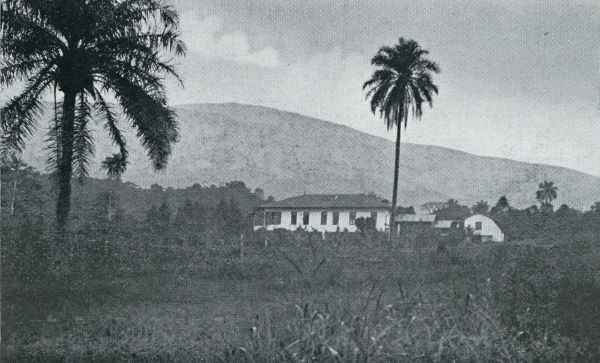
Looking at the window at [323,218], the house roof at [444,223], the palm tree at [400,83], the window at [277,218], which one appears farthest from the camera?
the house roof at [444,223]

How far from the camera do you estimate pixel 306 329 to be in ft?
26.3

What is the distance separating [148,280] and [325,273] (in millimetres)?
4946

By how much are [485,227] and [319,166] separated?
351 feet

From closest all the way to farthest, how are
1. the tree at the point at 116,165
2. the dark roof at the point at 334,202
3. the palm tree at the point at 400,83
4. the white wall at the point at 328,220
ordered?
the tree at the point at 116,165 < the palm tree at the point at 400,83 < the white wall at the point at 328,220 < the dark roof at the point at 334,202

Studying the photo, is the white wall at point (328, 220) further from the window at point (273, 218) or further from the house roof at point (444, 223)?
the house roof at point (444, 223)

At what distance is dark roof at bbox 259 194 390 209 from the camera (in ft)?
181

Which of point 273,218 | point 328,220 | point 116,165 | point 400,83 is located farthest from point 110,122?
point 273,218

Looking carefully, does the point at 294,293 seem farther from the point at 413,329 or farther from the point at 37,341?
the point at 37,341

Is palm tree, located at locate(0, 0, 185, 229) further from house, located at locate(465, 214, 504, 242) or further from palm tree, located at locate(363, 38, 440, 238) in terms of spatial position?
house, located at locate(465, 214, 504, 242)

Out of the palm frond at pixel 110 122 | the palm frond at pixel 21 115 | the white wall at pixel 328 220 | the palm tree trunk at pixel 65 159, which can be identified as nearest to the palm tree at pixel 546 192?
the white wall at pixel 328 220

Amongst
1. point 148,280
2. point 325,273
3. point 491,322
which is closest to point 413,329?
point 491,322

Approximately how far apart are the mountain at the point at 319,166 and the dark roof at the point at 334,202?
271 feet

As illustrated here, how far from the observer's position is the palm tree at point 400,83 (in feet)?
111

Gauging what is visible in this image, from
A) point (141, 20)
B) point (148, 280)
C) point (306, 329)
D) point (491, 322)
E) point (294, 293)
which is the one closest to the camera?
point (306, 329)
